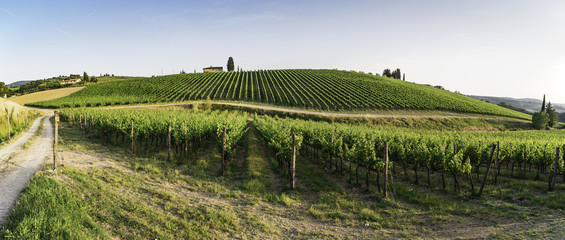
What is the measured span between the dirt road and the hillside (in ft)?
135

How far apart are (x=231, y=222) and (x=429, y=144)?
54.2 feet

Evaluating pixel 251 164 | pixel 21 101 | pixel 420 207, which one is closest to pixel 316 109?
pixel 251 164

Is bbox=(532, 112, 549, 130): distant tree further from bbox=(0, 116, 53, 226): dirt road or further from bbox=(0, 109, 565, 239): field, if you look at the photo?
bbox=(0, 116, 53, 226): dirt road

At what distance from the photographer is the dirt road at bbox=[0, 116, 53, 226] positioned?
8344 mm

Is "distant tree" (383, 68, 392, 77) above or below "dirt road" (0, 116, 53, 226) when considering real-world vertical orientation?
above

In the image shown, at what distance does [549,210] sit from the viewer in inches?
405

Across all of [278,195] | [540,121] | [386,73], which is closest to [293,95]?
[278,195]

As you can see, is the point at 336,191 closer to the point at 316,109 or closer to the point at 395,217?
the point at 395,217

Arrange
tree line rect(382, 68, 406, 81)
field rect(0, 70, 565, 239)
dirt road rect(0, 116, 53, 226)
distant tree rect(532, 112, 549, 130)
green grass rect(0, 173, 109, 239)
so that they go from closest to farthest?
green grass rect(0, 173, 109, 239)
field rect(0, 70, 565, 239)
dirt road rect(0, 116, 53, 226)
distant tree rect(532, 112, 549, 130)
tree line rect(382, 68, 406, 81)

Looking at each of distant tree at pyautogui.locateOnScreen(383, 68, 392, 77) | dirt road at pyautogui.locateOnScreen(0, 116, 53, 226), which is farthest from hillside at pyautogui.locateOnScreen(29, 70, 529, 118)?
distant tree at pyautogui.locateOnScreen(383, 68, 392, 77)

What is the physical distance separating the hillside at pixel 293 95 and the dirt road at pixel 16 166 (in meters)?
41.1

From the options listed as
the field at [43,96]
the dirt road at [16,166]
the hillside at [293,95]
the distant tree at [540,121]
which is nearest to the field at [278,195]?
the dirt road at [16,166]

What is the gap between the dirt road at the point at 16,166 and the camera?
8344 mm

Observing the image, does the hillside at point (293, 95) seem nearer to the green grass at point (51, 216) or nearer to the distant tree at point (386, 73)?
the distant tree at point (386, 73)
